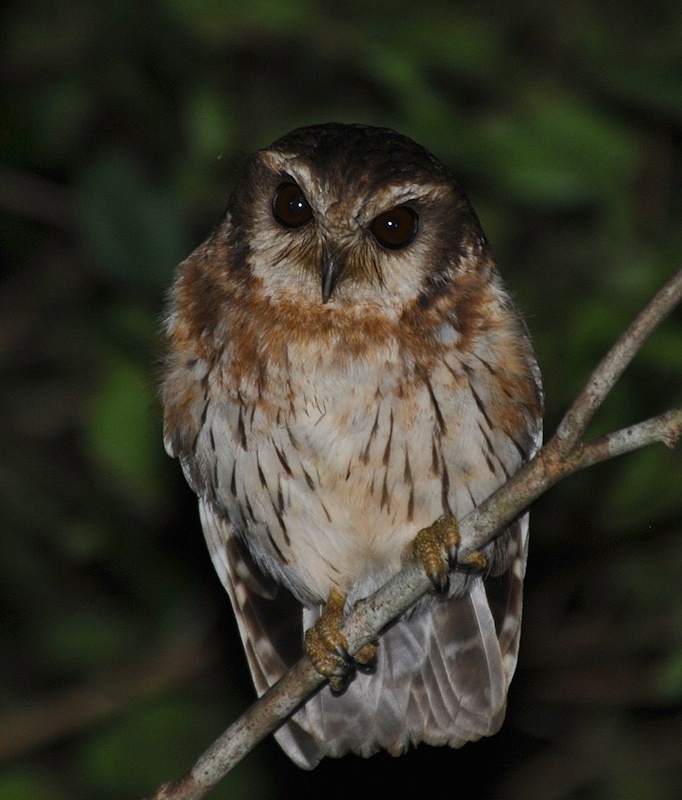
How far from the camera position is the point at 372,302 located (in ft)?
8.70

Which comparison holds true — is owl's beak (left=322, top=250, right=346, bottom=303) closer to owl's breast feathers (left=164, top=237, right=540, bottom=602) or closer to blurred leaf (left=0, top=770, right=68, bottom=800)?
owl's breast feathers (left=164, top=237, right=540, bottom=602)

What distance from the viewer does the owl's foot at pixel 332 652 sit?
2.66 m

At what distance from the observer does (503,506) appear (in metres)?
2.11

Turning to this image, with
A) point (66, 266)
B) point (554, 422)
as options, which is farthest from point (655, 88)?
point (66, 266)

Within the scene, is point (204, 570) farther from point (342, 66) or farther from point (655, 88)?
point (655, 88)

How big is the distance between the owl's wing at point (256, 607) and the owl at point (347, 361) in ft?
0.58

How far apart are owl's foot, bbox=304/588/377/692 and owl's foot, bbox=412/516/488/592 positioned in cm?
27

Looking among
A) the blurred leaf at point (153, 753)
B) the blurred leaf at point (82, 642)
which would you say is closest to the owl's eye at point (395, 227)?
the blurred leaf at point (153, 753)

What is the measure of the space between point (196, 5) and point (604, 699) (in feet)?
8.34

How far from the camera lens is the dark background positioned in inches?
127

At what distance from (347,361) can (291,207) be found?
0.35m

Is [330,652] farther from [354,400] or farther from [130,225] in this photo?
[130,225]

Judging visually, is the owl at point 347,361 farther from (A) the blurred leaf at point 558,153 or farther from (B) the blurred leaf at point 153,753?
(B) the blurred leaf at point 153,753

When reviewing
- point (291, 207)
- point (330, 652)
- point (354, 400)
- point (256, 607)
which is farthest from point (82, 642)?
point (291, 207)
